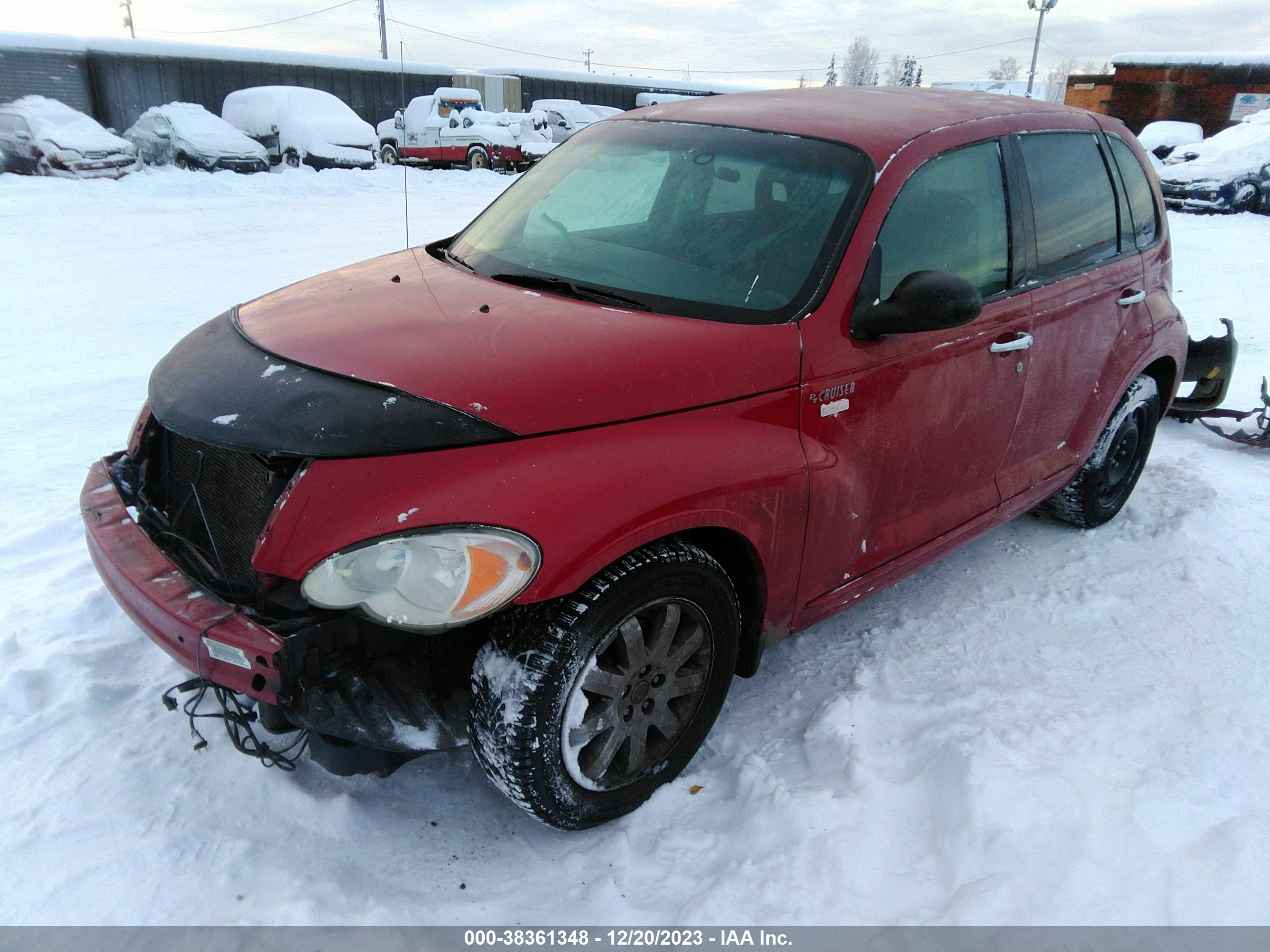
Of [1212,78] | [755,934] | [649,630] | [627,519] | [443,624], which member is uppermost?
[1212,78]

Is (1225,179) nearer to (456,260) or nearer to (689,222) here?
(689,222)

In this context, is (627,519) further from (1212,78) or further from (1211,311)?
(1212,78)

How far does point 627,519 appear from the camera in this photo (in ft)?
6.88

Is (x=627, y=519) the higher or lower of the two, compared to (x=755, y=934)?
higher

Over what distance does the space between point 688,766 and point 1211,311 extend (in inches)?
340

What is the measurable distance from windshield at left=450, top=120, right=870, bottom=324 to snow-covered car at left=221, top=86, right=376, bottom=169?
16.1 meters

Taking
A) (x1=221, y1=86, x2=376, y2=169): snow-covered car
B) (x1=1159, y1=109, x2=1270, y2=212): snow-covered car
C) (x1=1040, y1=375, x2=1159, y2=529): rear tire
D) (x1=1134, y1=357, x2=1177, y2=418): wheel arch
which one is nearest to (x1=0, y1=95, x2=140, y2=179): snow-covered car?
(x1=221, y1=86, x2=376, y2=169): snow-covered car

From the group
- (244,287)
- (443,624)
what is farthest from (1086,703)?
(244,287)

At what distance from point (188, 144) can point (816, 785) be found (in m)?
17.0

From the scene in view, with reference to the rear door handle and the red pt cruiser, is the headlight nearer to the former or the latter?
the red pt cruiser

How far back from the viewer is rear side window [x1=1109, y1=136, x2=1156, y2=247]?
12.7ft

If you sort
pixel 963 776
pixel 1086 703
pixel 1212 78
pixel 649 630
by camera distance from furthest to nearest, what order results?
pixel 1212 78 < pixel 1086 703 < pixel 963 776 < pixel 649 630

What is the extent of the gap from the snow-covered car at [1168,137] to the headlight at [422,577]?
22.1m

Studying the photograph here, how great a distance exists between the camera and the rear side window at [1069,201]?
10.8 feet
